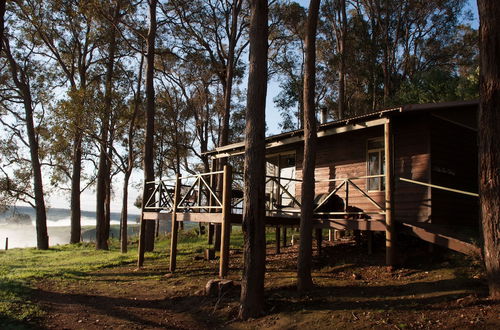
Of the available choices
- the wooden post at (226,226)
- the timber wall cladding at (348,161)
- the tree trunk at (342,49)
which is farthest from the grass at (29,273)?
the tree trunk at (342,49)

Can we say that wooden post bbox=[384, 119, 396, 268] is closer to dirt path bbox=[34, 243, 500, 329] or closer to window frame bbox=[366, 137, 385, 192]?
dirt path bbox=[34, 243, 500, 329]

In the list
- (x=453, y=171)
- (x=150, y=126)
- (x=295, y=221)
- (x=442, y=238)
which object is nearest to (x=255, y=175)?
(x=442, y=238)

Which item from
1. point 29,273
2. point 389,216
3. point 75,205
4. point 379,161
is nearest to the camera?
point 389,216

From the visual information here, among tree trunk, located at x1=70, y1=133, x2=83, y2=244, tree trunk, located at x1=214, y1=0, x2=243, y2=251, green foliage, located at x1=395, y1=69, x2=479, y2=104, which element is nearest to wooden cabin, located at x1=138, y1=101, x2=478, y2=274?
tree trunk, located at x1=214, y1=0, x2=243, y2=251

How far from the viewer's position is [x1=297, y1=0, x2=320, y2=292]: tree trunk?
8.00m

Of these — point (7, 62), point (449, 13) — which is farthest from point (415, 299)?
point (7, 62)

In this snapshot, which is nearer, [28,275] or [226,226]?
[226,226]

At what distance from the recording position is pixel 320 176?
13.3 meters

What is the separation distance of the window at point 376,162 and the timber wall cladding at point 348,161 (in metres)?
0.12

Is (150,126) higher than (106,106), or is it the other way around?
(106,106)

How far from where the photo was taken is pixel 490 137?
6.23 metres

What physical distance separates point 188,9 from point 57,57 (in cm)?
901

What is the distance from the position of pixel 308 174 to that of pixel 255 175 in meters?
1.32

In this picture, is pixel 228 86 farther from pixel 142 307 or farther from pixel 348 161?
pixel 142 307
